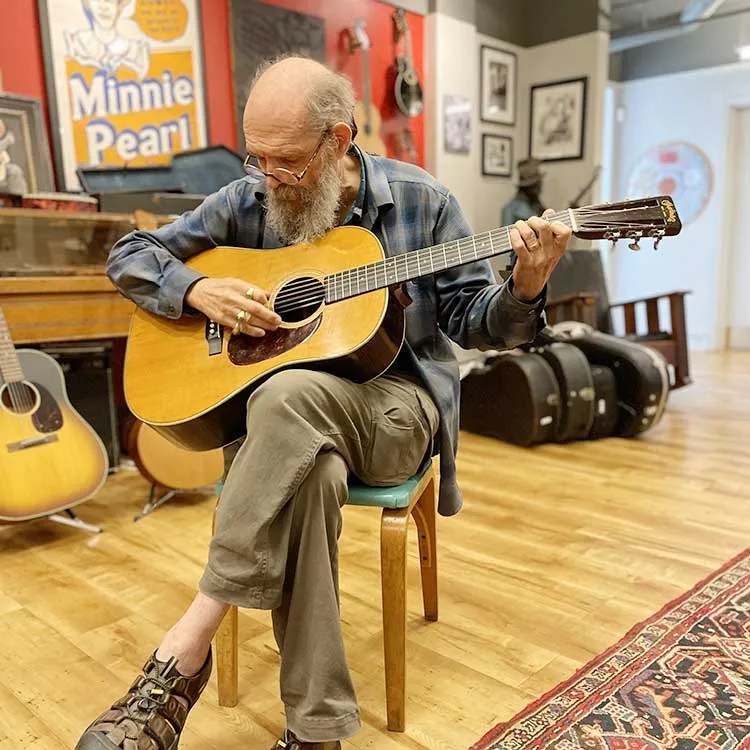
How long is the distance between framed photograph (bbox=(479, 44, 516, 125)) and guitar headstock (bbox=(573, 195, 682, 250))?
3.88m

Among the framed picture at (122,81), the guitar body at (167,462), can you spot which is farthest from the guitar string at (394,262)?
the framed picture at (122,81)

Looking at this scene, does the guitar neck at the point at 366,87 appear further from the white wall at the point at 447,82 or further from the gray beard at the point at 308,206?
the gray beard at the point at 308,206

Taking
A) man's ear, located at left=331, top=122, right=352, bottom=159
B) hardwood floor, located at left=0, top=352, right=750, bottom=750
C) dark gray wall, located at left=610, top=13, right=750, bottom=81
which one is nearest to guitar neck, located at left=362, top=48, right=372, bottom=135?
hardwood floor, located at left=0, top=352, right=750, bottom=750

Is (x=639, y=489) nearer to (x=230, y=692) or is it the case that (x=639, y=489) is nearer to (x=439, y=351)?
(x=439, y=351)

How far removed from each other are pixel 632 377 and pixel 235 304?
2.31 m

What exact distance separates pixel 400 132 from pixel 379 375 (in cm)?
322

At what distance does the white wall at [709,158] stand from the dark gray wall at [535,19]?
164 cm

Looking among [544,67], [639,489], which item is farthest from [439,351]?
[544,67]

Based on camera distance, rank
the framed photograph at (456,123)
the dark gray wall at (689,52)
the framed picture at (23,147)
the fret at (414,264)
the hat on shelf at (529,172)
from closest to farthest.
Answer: the fret at (414,264), the framed picture at (23,147), the framed photograph at (456,123), the hat on shelf at (529,172), the dark gray wall at (689,52)

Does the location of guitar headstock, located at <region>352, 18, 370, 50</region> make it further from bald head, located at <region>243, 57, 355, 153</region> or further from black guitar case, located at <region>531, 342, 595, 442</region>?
bald head, located at <region>243, 57, 355, 153</region>

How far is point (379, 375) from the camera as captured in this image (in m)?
1.24

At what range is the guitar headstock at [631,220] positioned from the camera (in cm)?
108

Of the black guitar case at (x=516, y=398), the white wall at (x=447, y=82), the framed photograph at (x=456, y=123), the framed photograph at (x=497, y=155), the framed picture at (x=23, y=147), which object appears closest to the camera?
the framed picture at (x=23, y=147)

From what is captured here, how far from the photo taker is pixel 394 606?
4.01ft
